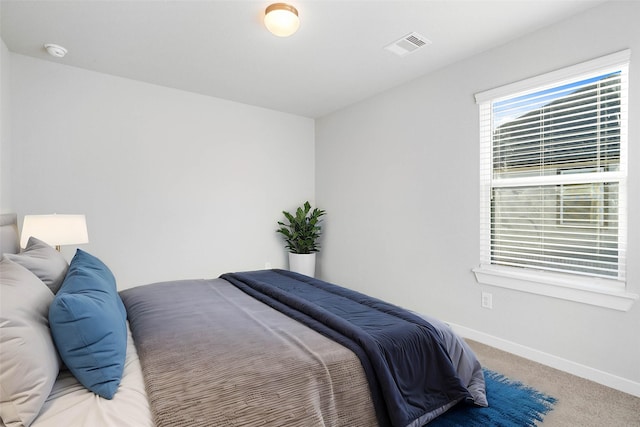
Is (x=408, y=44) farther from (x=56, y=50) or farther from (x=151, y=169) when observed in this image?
(x=56, y=50)

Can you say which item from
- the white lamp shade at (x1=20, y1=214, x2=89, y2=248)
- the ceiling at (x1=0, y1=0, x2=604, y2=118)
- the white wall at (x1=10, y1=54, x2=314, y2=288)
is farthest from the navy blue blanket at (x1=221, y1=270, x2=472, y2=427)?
the white wall at (x1=10, y1=54, x2=314, y2=288)

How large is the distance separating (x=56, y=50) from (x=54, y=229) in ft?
5.48

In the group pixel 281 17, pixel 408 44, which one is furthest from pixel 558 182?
pixel 281 17

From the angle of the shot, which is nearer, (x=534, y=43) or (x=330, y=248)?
(x=534, y=43)

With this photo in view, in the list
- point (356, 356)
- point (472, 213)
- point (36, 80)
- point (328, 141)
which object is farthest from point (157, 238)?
point (472, 213)

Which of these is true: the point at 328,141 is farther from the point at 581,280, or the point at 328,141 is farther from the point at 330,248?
the point at 581,280

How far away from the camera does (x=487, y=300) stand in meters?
2.89

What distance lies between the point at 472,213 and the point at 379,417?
7.08ft

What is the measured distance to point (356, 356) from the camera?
56.9 inches

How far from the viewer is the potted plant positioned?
4598 millimetres

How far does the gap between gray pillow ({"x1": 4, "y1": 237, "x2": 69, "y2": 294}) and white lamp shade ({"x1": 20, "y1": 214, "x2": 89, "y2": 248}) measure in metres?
0.59

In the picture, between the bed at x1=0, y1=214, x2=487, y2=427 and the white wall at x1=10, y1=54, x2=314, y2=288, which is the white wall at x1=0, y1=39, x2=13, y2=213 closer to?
the white wall at x1=10, y1=54, x2=314, y2=288

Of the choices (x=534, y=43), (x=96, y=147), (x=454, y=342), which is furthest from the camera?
(x=96, y=147)

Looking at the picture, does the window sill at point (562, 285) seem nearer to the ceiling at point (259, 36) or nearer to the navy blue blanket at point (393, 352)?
the navy blue blanket at point (393, 352)
